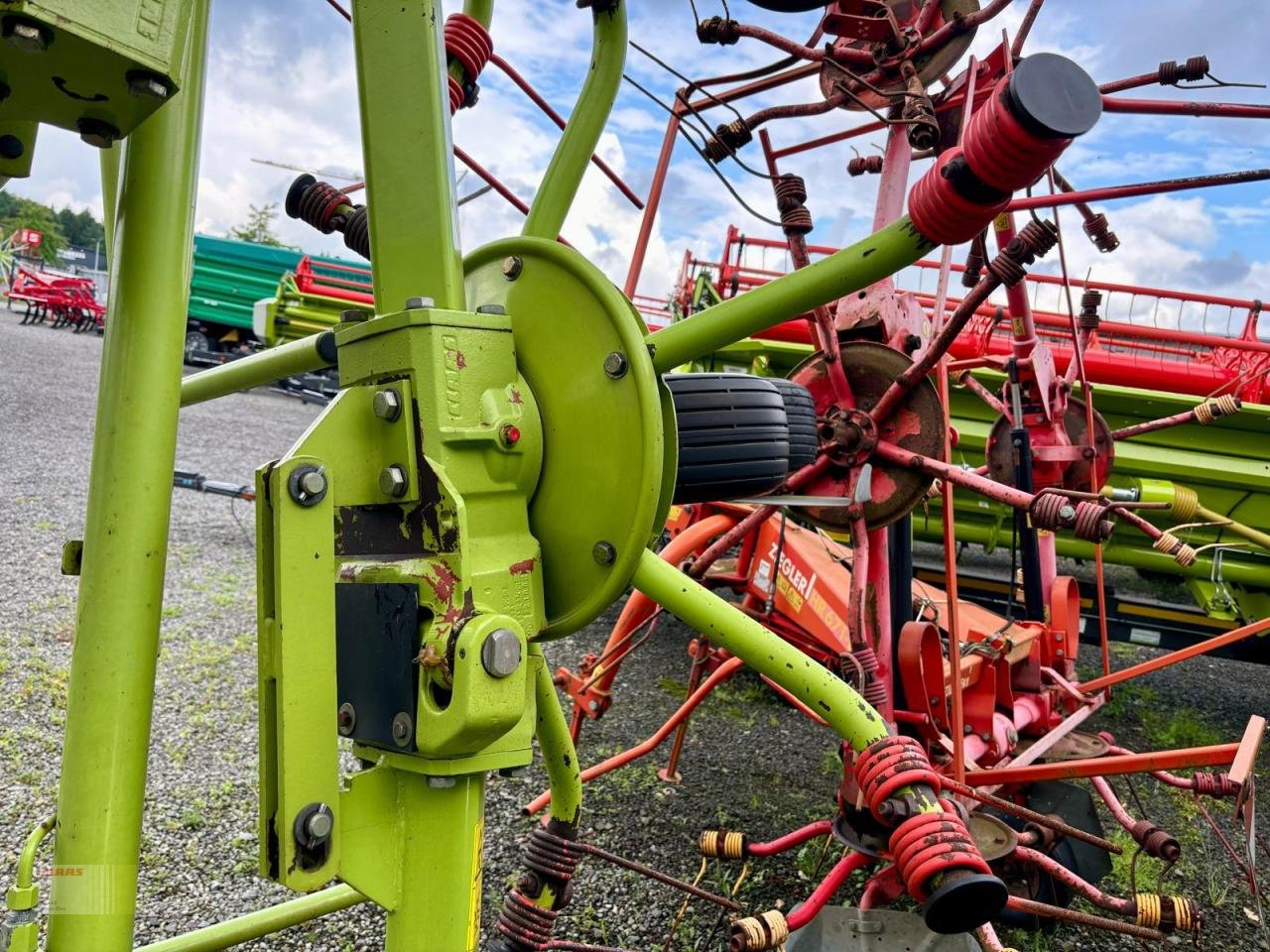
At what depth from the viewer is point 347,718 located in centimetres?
99

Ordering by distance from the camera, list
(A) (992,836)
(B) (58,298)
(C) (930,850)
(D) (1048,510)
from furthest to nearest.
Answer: (B) (58,298), (A) (992,836), (D) (1048,510), (C) (930,850)

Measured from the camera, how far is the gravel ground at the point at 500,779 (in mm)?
2416

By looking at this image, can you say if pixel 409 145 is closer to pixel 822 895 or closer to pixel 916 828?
pixel 916 828

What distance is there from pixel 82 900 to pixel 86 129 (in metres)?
0.78

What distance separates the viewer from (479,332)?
40.1 inches

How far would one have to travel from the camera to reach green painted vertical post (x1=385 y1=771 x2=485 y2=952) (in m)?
0.96

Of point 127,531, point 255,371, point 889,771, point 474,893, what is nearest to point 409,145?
point 127,531

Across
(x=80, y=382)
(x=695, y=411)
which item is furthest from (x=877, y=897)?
(x=80, y=382)

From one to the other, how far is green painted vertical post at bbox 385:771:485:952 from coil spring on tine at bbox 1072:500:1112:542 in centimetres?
152

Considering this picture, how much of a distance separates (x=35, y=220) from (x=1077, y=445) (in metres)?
44.3

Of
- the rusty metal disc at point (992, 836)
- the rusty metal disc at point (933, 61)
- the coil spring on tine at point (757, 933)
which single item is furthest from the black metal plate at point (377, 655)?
the rusty metal disc at point (933, 61)

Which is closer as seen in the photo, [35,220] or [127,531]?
[127,531]

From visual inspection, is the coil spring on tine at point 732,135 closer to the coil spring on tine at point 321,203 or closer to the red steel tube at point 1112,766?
the coil spring on tine at point 321,203

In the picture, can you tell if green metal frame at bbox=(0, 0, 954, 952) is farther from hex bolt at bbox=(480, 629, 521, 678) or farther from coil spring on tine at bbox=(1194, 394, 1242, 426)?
coil spring on tine at bbox=(1194, 394, 1242, 426)
